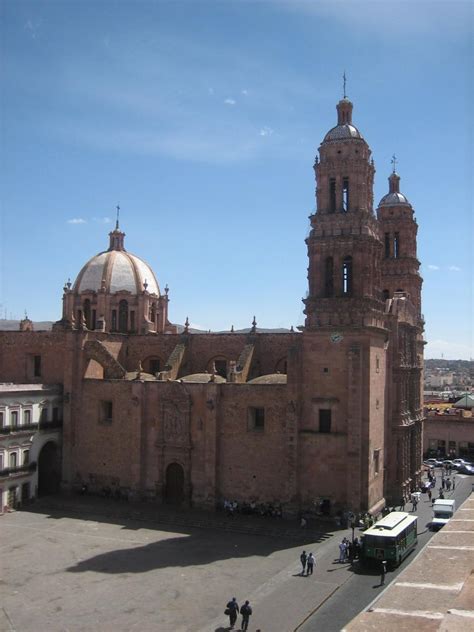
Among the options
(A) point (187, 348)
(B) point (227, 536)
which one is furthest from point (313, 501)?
(A) point (187, 348)

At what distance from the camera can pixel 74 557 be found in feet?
96.5

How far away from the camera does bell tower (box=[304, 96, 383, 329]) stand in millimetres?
35969

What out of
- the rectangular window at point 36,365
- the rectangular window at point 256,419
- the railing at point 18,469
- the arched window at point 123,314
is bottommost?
the railing at point 18,469

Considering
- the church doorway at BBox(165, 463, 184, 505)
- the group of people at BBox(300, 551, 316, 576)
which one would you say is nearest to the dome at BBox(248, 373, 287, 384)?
the church doorway at BBox(165, 463, 184, 505)

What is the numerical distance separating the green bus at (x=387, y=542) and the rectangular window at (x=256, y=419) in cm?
1033

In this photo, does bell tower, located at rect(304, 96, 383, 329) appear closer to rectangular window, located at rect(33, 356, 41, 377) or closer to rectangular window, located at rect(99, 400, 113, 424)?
rectangular window, located at rect(99, 400, 113, 424)

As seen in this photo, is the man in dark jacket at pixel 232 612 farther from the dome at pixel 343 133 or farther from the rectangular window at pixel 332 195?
the dome at pixel 343 133

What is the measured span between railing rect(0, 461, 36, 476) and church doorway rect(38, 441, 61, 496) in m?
2.60

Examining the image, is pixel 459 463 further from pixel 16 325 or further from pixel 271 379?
pixel 16 325

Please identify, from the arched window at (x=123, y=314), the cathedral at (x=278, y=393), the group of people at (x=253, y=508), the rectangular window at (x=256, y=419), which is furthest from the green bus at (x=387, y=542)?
the arched window at (x=123, y=314)

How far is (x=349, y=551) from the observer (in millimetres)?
29312

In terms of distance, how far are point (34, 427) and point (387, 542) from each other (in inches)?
906

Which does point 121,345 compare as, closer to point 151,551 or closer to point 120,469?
point 120,469

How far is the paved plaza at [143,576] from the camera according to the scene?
22875 millimetres
